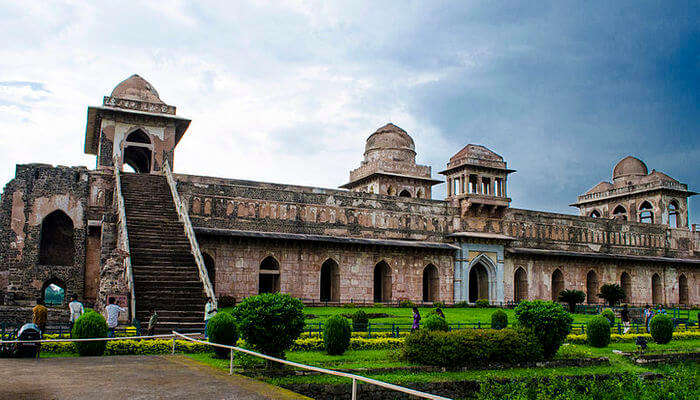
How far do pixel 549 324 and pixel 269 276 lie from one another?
58.9 ft

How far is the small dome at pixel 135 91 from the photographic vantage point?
1266 inches

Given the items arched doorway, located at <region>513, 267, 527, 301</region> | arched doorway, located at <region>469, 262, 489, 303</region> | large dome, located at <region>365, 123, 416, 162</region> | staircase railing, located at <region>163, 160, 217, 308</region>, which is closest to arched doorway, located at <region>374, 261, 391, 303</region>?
arched doorway, located at <region>469, 262, 489, 303</region>

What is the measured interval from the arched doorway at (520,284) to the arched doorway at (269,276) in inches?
619

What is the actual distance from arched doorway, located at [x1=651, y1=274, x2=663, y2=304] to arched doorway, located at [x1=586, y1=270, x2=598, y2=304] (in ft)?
19.3

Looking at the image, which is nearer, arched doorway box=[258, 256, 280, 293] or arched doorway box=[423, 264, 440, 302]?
arched doorway box=[258, 256, 280, 293]

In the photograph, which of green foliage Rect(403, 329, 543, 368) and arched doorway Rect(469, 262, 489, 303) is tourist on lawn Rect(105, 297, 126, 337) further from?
arched doorway Rect(469, 262, 489, 303)

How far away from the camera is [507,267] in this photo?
37438 mm

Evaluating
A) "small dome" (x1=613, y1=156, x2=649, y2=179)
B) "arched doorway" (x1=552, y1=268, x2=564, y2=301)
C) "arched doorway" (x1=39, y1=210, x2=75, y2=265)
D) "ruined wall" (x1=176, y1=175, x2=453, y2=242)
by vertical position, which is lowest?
"arched doorway" (x1=552, y1=268, x2=564, y2=301)

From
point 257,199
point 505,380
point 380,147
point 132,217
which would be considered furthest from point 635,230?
point 132,217

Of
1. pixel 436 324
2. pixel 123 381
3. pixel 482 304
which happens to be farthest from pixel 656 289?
pixel 123 381

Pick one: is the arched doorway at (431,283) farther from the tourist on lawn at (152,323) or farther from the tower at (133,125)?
the tourist on lawn at (152,323)

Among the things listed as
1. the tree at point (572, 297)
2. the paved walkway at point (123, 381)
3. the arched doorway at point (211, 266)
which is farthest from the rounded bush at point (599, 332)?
the arched doorway at point (211, 266)

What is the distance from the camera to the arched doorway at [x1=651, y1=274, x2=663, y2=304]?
43438mm

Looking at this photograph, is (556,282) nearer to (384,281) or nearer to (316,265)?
(384,281)
